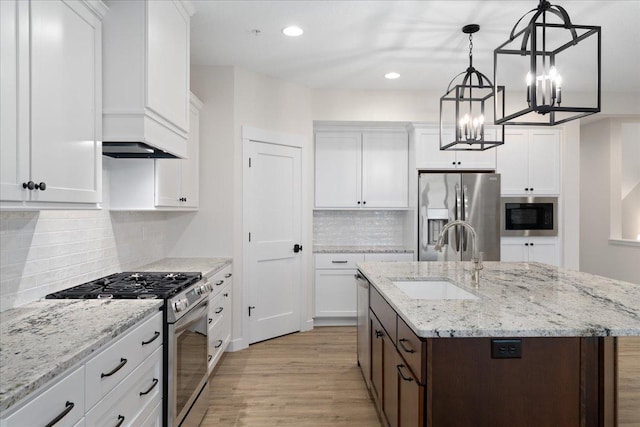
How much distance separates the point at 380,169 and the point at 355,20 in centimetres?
217

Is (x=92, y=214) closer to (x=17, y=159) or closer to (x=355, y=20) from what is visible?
(x=17, y=159)

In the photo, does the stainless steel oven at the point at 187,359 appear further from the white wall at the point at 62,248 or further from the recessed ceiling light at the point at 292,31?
the recessed ceiling light at the point at 292,31

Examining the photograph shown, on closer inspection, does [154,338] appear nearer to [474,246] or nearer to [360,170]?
[474,246]

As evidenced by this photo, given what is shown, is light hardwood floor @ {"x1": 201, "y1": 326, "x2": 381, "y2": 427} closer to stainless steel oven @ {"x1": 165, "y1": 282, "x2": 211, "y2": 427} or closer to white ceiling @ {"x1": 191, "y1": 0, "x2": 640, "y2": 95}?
stainless steel oven @ {"x1": 165, "y1": 282, "x2": 211, "y2": 427}

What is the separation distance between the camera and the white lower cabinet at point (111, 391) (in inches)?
42.4

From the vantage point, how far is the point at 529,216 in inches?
186

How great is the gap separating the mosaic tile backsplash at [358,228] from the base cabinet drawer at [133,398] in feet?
11.3

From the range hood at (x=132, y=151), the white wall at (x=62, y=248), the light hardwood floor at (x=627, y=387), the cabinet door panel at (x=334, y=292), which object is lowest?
the cabinet door panel at (x=334, y=292)

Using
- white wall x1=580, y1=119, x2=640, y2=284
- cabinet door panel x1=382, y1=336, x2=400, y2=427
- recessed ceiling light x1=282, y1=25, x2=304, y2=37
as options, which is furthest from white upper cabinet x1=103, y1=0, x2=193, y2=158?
white wall x1=580, y1=119, x2=640, y2=284

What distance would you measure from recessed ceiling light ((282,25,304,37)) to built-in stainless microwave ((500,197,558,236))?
3.02 meters

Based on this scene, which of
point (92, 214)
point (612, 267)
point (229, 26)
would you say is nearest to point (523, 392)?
point (92, 214)

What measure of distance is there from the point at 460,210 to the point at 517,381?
3212 millimetres

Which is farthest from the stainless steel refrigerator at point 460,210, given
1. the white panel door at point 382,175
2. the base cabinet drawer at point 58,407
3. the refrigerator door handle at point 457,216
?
the base cabinet drawer at point 58,407

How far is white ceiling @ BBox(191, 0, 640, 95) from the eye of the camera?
9.19ft
